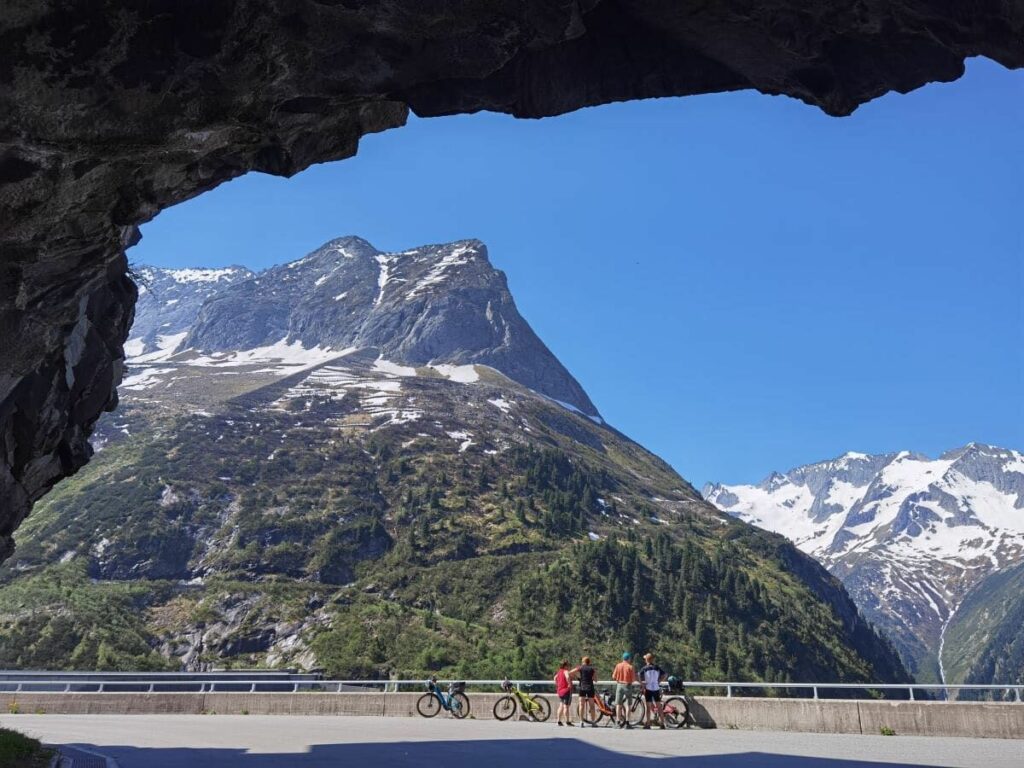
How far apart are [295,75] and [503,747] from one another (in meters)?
14.1

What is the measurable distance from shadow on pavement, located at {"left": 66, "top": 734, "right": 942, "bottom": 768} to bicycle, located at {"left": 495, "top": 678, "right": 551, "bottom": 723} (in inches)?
312

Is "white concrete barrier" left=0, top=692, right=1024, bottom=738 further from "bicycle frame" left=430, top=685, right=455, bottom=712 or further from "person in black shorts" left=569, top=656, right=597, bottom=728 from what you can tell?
"person in black shorts" left=569, top=656, right=597, bottom=728

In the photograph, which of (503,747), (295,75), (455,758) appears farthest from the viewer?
(503,747)

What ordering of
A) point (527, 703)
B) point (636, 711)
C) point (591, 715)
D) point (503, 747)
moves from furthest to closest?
point (527, 703) → point (636, 711) → point (591, 715) → point (503, 747)

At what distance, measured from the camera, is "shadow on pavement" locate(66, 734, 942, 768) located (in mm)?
14594

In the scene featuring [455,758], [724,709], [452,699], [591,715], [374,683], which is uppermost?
[374,683]

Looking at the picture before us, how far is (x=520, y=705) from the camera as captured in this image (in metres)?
27.9

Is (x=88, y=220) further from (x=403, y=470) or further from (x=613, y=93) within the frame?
(x=403, y=470)

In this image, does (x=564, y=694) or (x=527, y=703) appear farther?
(x=527, y=703)

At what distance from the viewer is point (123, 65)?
11.3 meters

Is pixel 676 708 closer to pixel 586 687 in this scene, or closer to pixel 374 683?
pixel 586 687

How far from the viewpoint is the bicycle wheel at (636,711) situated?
2331 cm

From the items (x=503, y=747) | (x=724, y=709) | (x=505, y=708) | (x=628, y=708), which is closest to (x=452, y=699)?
(x=505, y=708)

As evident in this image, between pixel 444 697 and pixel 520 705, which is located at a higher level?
pixel 444 697
